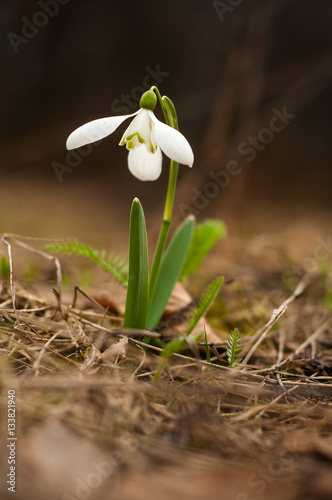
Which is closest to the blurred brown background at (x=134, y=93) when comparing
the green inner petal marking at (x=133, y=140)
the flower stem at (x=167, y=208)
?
the flower stem at (x=167, y=208)

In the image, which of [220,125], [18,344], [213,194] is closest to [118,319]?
[18,344]

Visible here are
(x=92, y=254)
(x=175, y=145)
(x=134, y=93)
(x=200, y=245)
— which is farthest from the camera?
(x=134, y=93)

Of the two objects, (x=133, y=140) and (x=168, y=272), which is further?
(x=168, y=272)

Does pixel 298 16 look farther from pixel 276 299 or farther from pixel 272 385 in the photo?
pixel 272 385

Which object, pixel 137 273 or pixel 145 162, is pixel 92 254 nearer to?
pixel 137 273

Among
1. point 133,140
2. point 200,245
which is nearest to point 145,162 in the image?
point 133,140

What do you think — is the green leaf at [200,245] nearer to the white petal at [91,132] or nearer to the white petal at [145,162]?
the white petal at [145,162]

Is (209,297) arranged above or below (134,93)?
below
